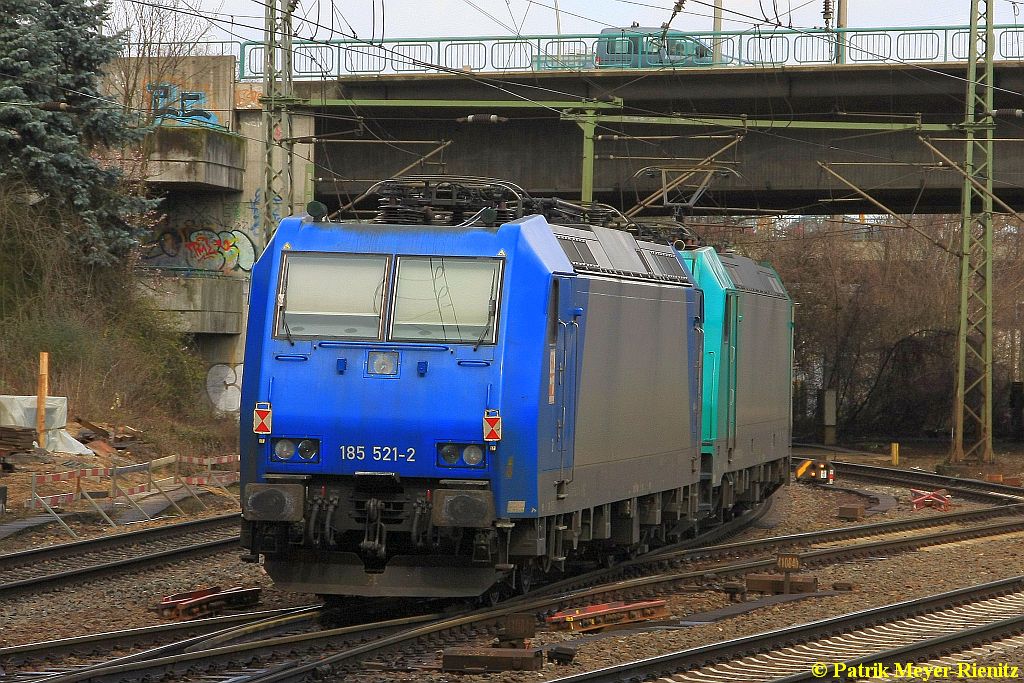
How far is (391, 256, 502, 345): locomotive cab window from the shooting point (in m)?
11.6

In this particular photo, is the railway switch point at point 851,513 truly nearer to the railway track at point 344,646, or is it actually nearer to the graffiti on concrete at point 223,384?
the railway track at point 344,646

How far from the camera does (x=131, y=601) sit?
13039 mm

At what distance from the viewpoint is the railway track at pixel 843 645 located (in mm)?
9727

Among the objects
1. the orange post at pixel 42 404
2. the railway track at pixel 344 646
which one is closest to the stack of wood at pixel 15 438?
the orange post at pixel 42 404

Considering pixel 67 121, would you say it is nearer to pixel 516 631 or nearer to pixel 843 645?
pixel 516 631

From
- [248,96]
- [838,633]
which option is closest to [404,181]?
[838,633]

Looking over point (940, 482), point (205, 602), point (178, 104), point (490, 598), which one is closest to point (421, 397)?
point (490, 598)

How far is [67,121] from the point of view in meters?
29.1

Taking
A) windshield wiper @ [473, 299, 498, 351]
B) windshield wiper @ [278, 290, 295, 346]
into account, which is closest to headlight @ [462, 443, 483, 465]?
windshield wiper @ [473, 299, 498, 351]

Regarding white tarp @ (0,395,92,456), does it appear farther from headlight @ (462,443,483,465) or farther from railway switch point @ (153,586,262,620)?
headlight @ (462,443,483,465)

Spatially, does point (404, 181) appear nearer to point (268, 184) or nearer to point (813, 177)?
point (268, 184)

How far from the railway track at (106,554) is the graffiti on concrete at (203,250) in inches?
727

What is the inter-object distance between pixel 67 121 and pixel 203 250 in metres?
7.87

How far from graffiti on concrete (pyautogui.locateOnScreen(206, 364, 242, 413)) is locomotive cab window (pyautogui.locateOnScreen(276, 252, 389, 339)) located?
24.2m
